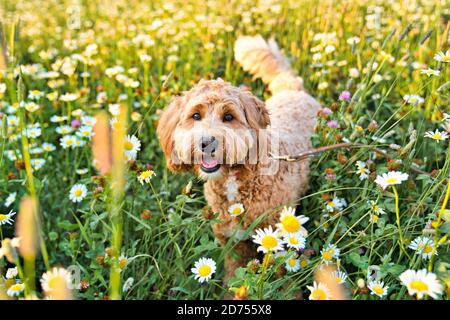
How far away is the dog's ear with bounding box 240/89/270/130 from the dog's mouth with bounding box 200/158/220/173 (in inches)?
14.1

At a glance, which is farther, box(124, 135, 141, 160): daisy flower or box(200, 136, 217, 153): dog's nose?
box(200, 136, 217, 153): dog's nose

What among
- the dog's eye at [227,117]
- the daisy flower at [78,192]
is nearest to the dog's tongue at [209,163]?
the dog's eye at [227,117]

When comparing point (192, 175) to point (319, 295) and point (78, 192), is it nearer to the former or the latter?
point (78, 192)

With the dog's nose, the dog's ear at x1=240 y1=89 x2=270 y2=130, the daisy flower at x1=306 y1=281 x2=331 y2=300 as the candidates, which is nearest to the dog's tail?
the dog's ear at x1=240 y1=89 x2=270 y2=130

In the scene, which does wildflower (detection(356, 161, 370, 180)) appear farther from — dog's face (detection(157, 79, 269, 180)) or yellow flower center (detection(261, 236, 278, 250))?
yellow flower center (detection(261, 236, 278, 250))

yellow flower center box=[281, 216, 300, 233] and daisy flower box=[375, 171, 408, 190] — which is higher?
daisy flower box=[375, 171, 408, 190]

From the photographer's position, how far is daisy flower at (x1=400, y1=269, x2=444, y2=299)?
147 cm

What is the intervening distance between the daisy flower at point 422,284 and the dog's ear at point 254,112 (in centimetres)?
142

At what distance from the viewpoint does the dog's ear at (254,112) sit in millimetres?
2693

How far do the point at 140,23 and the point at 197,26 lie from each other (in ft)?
3.43

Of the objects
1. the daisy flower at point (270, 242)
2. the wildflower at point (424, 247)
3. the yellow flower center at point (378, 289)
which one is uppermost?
the daisy flower at point (270, 242)

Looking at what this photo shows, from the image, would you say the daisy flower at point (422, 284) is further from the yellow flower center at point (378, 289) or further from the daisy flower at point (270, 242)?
the daisy flower at point (270, 242)

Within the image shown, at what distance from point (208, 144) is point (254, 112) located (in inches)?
17.3
